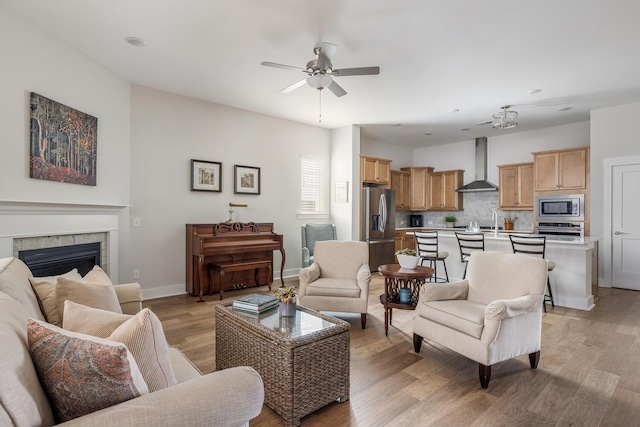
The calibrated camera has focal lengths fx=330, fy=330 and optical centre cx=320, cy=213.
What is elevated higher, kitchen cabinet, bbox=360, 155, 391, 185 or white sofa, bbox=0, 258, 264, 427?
kitchen cabinet, bbox=360, 155, 391, 185

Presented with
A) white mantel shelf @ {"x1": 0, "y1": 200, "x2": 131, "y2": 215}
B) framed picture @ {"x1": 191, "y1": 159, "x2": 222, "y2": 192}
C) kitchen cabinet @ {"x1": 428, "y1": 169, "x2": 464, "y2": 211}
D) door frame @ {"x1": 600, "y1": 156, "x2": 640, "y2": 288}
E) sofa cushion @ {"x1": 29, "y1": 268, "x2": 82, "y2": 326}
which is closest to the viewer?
sofa cushion @ {"x1": 29, "y1": 268, "x2": 82, "y2": 326}

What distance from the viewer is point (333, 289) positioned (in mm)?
3359

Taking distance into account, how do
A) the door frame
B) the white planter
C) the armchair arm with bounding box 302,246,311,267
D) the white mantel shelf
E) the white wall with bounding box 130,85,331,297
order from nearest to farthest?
the white mantel shelf, the white planter, the white wall with bounding box 130,85,331,297, the door frame, the armchair arm with bounding box 302,246,311,267

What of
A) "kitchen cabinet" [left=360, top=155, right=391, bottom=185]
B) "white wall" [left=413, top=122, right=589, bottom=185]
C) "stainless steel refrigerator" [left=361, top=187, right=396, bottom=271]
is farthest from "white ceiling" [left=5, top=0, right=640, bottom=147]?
"stainless steel refrigerator" [left=361, top=187, right=396, bottom=271]

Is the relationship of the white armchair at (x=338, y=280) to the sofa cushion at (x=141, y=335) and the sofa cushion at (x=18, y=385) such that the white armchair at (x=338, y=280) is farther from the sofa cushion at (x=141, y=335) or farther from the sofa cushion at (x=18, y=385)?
the sofa cushion at (x=18, y=385)

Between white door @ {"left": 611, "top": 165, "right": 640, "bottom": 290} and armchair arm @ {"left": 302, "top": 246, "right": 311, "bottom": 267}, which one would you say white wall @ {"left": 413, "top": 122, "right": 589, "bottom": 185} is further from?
armchair arm @ {"left": 302, "top": 246, "right": 311, "bottom": 267}

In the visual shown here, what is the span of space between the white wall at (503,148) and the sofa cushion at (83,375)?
751 centimetres

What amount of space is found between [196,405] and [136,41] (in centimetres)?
341

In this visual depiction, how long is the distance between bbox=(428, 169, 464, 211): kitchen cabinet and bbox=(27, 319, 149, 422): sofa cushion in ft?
24.9

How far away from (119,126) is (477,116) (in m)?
5.43

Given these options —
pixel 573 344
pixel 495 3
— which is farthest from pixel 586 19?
pixel 573 344

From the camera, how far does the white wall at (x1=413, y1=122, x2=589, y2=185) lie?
20.1ft

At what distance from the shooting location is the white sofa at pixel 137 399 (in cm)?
83

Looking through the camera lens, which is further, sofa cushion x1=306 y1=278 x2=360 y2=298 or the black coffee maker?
the black coffee maker
